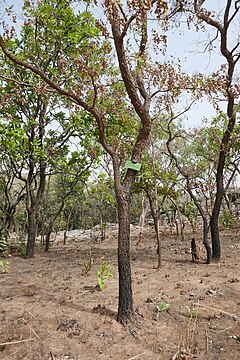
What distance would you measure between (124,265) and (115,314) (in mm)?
683

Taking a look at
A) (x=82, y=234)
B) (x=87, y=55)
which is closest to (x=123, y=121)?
(x=87, y=55)

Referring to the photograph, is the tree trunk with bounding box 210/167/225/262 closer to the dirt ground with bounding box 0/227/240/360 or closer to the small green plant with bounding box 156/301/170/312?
the dirt ground with bounding box 0/227/240/360

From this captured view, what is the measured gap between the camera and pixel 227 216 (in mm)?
11227

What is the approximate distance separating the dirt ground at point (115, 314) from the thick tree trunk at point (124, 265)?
0.17 metres

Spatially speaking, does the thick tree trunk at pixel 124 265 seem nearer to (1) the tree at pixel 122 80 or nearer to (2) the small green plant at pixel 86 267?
(1) the tree at pixel 122 80

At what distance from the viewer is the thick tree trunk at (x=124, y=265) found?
3594mm

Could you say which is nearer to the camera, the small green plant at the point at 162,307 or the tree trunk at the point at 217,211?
the small green plant at the point at 162,307

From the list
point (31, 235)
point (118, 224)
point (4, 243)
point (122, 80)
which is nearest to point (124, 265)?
point (118, 224)

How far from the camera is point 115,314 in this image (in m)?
3.77

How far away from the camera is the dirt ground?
9.96ft

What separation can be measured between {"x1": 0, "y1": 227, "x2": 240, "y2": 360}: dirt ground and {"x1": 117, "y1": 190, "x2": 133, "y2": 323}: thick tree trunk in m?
0.17

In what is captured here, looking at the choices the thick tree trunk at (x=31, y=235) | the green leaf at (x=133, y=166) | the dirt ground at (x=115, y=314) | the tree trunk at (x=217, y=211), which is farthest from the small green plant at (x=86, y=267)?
the green leaf at (x=133, y=166)

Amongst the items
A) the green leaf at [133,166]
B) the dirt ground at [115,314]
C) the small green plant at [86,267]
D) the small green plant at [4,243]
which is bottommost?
the dirt ground at [115,314]

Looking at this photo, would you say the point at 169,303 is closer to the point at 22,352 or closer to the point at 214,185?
the point at 22,352
